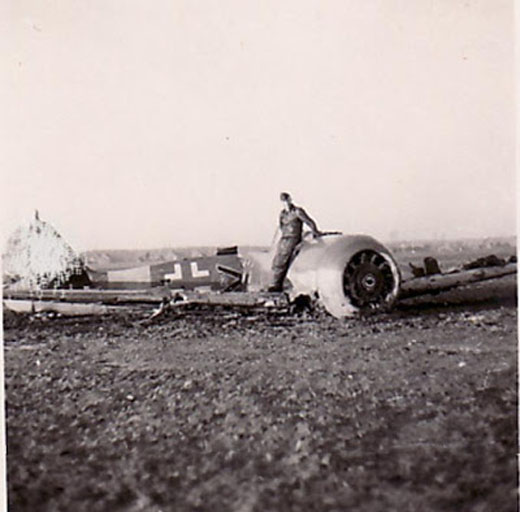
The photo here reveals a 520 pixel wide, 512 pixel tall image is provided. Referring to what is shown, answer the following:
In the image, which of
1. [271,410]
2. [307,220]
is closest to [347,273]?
[307,220]

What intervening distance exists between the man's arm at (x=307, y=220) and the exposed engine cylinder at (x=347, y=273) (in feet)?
0.05

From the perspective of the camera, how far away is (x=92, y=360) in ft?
5.19

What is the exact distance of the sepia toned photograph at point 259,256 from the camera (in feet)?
4.73

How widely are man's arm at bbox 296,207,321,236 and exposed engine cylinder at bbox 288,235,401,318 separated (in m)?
0.02

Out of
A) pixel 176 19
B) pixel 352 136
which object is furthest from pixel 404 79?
pixel 176 19

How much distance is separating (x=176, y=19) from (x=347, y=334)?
0.68 meters

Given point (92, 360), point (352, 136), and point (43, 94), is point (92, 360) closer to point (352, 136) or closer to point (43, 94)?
point (43, 94)

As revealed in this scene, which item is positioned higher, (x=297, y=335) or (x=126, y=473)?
(x=297, y=335)

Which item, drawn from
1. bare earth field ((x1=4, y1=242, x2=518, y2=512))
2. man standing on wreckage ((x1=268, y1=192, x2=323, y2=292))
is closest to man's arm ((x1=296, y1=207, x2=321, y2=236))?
man standing on wreckage ((x1=268, y1=192, x2=323, y2=292))

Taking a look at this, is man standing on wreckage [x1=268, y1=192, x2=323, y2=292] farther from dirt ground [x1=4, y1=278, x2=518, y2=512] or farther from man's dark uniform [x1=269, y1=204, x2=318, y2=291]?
dirt ground [x1=4, y1=278, x2=518, y2=512]

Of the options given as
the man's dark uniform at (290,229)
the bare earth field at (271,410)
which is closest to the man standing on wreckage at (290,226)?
the man's dark uniform at (290,229)

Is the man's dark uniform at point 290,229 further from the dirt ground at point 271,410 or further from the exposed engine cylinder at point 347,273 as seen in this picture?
the dirt ground at point 271,410

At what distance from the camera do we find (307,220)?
58.7 inches

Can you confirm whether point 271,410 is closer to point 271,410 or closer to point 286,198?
point 271,410
